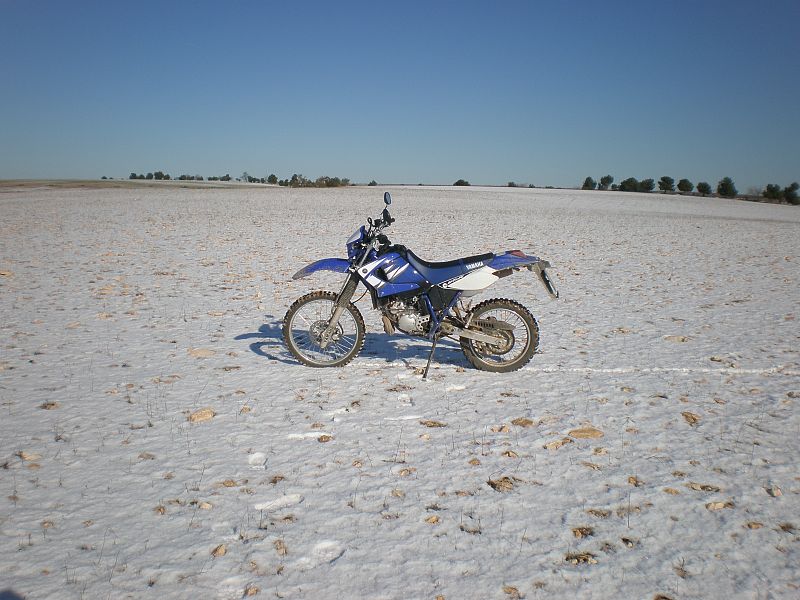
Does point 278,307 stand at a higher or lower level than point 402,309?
lower

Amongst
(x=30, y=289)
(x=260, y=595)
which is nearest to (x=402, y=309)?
(x=260, y=595)

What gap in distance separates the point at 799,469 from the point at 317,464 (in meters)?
3.47

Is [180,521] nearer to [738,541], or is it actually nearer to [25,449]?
[25,449]

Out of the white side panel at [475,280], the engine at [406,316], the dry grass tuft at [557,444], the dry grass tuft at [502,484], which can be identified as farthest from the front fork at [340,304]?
the dry grass tuft at [502,484]

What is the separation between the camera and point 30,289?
9766 millimetres

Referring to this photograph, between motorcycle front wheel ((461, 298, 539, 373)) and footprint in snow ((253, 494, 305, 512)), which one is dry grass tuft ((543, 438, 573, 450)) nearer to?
motorcycle front wheel ((461, 298, 539, 373))

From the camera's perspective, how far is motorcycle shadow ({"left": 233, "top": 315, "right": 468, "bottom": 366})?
6.75m

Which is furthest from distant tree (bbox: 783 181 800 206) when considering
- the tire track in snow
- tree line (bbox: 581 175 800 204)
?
the tire track in snow

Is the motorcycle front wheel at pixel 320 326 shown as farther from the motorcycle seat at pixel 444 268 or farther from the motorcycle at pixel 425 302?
the motorcycle seat at pixel 444 268

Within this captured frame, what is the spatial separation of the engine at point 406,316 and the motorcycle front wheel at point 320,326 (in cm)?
34

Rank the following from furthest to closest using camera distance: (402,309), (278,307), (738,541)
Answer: (278,307)
(402,309)
(738,541)

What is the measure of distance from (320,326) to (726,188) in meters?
60.6

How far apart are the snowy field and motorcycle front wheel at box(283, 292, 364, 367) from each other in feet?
0.82

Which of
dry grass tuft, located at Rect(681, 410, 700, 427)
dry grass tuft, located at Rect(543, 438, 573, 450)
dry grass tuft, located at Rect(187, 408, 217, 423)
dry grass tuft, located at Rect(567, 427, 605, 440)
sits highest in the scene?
dry grass tuft, located at Rect(681, 410, 700, 427)
